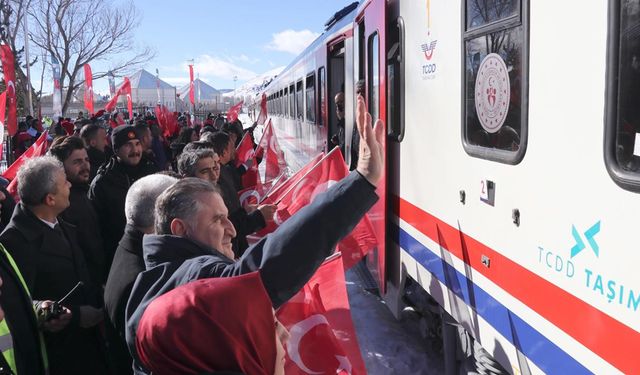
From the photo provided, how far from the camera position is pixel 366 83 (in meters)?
5.16

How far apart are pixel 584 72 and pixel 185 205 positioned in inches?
56.6

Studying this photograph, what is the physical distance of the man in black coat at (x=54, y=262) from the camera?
2.77m

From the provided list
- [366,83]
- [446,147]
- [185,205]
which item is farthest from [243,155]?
[185,205]

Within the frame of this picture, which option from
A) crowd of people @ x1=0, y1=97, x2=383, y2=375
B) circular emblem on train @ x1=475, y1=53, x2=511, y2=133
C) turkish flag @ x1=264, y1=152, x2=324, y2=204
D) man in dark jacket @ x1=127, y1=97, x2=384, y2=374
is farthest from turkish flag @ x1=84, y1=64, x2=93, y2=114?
man in dark jacket @ x1=127, y1=97, x2=384, y2=374

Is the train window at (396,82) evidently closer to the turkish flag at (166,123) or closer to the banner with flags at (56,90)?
the turkish flag at (166,123)

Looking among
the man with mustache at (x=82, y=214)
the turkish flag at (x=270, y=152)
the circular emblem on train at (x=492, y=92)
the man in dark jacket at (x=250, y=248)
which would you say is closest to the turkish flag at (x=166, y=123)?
the turkish flag at (x=270, y=152)

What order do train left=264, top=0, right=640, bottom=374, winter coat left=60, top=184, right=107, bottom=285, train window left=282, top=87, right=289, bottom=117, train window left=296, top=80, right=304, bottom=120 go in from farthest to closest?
train window left=282, top=87, right=289, bottom=117 → train window left=296, top=80, right=304, bottom=120 → winter coat left=60, top=184, right=107, bottom=285 → train left=264, top=0, right=640, bottom=374

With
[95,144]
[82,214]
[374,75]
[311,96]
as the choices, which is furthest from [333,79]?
[82,214]

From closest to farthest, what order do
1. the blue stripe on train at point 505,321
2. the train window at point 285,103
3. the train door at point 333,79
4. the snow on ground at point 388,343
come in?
1. the blue stripe on train at point 505,321
2. the snow on ground at point 388,343
3. the train door at point 333,79
4. the train window at point 285,103

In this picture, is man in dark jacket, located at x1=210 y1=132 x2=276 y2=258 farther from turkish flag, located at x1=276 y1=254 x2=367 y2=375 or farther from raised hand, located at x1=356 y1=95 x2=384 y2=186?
raised hand, located at x1=356 y1=95 x2=384 y2=186

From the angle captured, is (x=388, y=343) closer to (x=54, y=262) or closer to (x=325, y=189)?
(x=325, y=189)

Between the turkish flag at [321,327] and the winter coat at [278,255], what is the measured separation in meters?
0.73

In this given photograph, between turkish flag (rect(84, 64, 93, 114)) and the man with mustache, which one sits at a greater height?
turkish flag (rect(84, 64, 93, 114))

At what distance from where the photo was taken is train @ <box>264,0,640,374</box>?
1.89 metres
